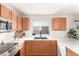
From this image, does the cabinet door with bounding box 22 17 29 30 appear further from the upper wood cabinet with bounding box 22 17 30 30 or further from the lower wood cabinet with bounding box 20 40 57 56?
the lower wood cabinet with bounding box 20 40 57 56

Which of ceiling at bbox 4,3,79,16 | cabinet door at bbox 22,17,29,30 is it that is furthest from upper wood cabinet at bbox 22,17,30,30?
ceiling at bbox 4,3,79,16

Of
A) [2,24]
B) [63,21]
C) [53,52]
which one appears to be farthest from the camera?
[63,21]

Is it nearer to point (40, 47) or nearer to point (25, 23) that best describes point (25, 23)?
point (25, 23)

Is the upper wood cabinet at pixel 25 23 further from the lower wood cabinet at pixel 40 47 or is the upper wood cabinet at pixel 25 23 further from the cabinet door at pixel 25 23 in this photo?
the lower wood cabinet at pixel 40 47

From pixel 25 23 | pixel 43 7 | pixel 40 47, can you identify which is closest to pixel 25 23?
pixel 25 23

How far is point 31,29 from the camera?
19.6 ft

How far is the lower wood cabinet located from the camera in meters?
4.76

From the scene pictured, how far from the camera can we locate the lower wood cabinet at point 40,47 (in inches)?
187

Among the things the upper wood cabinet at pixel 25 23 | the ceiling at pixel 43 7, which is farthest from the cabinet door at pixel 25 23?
the ceiling at pixel 43 7

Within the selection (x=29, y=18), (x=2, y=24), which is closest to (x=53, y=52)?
(x=29, y=18)

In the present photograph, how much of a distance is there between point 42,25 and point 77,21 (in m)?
1.72

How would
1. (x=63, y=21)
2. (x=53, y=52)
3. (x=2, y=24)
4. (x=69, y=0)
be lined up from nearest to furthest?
(x=69, y=0), (x=2, y=24), (x=53, y=52), (x=63, y=21)

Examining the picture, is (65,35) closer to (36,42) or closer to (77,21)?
(77,21)

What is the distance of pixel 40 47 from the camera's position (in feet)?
15.8
